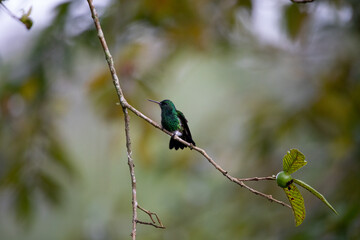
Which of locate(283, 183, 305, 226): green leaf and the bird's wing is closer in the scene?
Result: locate(283, 183, 305, 226): green leaf

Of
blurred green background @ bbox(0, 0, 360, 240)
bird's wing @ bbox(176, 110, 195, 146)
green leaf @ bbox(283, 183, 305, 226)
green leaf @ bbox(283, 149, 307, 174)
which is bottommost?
green leaf @ bbox(283, 183, 305, 226)

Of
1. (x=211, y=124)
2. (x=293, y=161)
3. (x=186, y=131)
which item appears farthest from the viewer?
(x=211, y=124)

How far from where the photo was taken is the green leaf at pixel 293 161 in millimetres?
1490

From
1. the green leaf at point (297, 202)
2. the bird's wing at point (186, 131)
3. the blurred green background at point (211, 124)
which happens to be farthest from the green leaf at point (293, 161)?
the blurred green background at point (211, 124)

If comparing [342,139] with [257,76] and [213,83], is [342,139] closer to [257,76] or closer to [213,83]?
[257,76]

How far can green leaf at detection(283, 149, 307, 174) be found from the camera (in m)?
1.49

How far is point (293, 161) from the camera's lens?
1.50 meters

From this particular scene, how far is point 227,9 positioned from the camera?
4.36 m

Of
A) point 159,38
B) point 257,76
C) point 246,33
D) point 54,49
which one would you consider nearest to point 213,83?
point 257,76

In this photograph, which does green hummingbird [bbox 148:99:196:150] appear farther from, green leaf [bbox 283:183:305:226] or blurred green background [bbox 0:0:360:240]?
blurred green background [bbox 0:0:360:240]

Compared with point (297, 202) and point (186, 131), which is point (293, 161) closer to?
point (297, 202)

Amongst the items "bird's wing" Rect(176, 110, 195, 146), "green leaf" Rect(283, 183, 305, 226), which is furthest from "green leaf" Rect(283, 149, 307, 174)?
"bird's wing" Rect(176, 110, 195, 146)

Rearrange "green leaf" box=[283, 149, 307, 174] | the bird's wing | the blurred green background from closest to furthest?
"green leaf" box=[283, 149, 307, 174] < the bird's wing < the blurred green background

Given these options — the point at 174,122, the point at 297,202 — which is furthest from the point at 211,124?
the point at 297,202
